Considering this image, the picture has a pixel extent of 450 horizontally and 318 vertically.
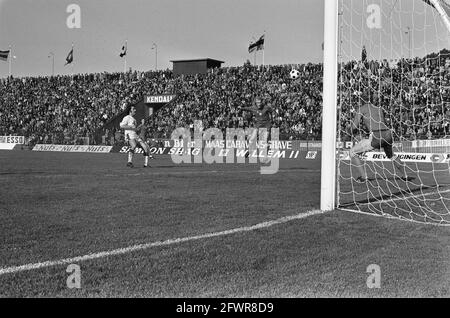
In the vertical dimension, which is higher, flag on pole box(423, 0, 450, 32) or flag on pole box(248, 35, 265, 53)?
flag on pole box(248, 35, 265, 53)

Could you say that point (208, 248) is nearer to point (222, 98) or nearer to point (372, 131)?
point (372, 131)

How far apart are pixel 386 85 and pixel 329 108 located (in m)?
6.27

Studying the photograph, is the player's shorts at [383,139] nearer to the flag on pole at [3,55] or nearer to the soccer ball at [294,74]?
the soccer ball at [294,74]

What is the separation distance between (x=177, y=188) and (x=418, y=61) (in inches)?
241

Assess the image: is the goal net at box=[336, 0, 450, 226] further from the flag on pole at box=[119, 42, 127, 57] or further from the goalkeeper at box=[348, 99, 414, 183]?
the flag on pole at box=[119, 42, 127, 57]

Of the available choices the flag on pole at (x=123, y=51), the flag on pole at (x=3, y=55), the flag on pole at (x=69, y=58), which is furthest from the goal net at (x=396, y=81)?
the flag on pole at (x=123, y=51)

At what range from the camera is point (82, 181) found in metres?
10.9

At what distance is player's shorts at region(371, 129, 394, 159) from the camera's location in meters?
10.5

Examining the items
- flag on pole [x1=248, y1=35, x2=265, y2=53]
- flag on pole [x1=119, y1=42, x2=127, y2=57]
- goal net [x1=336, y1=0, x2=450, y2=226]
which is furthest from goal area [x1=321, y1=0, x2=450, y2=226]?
flag on pole [x1=119, y1=42, x2=127, y2=57]

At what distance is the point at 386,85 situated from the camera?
12828mm

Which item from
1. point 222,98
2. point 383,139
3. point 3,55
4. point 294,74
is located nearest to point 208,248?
point 383,139

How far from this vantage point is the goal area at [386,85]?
7188mm

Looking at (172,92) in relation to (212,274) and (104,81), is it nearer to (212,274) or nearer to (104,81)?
(104,81)

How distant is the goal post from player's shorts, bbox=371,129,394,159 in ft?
11.4
